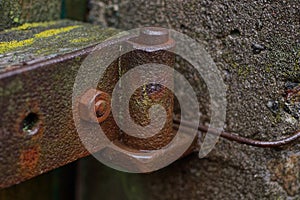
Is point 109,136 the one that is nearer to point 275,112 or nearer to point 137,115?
point 137,115

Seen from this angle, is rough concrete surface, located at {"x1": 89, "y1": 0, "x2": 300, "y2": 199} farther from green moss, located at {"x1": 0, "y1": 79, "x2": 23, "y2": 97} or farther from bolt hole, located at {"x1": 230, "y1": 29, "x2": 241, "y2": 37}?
green moss, located at {"x1": 0, "y1": 79, "x2": 23, "y2": 97}

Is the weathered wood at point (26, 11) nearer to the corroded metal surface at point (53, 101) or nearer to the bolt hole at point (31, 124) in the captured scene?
the corroded metal surface at point (53, 101)

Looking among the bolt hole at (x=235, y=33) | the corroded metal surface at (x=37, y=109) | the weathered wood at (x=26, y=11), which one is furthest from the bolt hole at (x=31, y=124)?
the bolt hole at (x=235, y=33)

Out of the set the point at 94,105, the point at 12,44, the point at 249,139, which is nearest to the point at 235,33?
the point at 249,139

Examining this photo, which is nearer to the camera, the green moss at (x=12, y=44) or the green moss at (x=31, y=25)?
the green moss at (x=12, y=44)

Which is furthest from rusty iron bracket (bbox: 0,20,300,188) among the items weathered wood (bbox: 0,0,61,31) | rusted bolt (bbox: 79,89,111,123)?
weathered wood (bbox: 0,0,61,31)

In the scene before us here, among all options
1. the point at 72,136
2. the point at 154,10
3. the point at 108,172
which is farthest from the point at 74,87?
the point at 108,172

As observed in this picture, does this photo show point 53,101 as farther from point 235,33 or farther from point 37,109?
point 235,33

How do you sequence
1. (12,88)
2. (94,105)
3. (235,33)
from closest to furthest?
(12,88), (94,105), (235,33)
